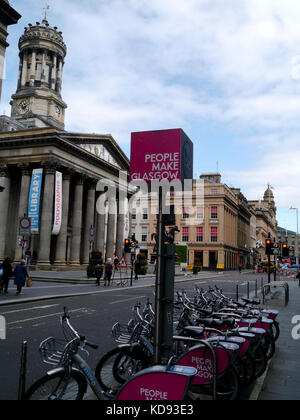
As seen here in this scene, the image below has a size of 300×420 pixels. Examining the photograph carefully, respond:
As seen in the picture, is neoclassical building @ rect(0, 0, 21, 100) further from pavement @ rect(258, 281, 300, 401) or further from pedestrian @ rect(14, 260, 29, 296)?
pavement @ rect(258, 281, 300, 401)

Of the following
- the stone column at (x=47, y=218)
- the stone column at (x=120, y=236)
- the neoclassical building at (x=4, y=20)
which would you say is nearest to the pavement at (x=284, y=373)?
the neoclassical building at (x=4, y=20)

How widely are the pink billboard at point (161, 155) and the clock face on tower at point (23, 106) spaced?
67.8m

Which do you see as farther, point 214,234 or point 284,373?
point 214,234

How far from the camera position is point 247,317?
302 inches

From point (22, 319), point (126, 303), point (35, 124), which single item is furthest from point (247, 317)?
point (35, 124)

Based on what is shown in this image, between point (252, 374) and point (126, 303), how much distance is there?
12.1m

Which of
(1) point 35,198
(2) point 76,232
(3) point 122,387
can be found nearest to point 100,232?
(2) point 76,232

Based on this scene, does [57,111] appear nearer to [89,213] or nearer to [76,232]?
[89,213]

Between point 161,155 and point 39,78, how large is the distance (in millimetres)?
69223

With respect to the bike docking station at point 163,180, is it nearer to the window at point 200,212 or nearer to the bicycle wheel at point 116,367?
the bicycle wheel at point 116,367

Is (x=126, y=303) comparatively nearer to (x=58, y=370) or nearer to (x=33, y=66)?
(x=58, y=370)

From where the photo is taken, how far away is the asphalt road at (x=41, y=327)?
6.75m

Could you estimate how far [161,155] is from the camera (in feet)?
15.5

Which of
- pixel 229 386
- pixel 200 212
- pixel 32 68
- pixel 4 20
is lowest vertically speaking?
pixel 229 386
